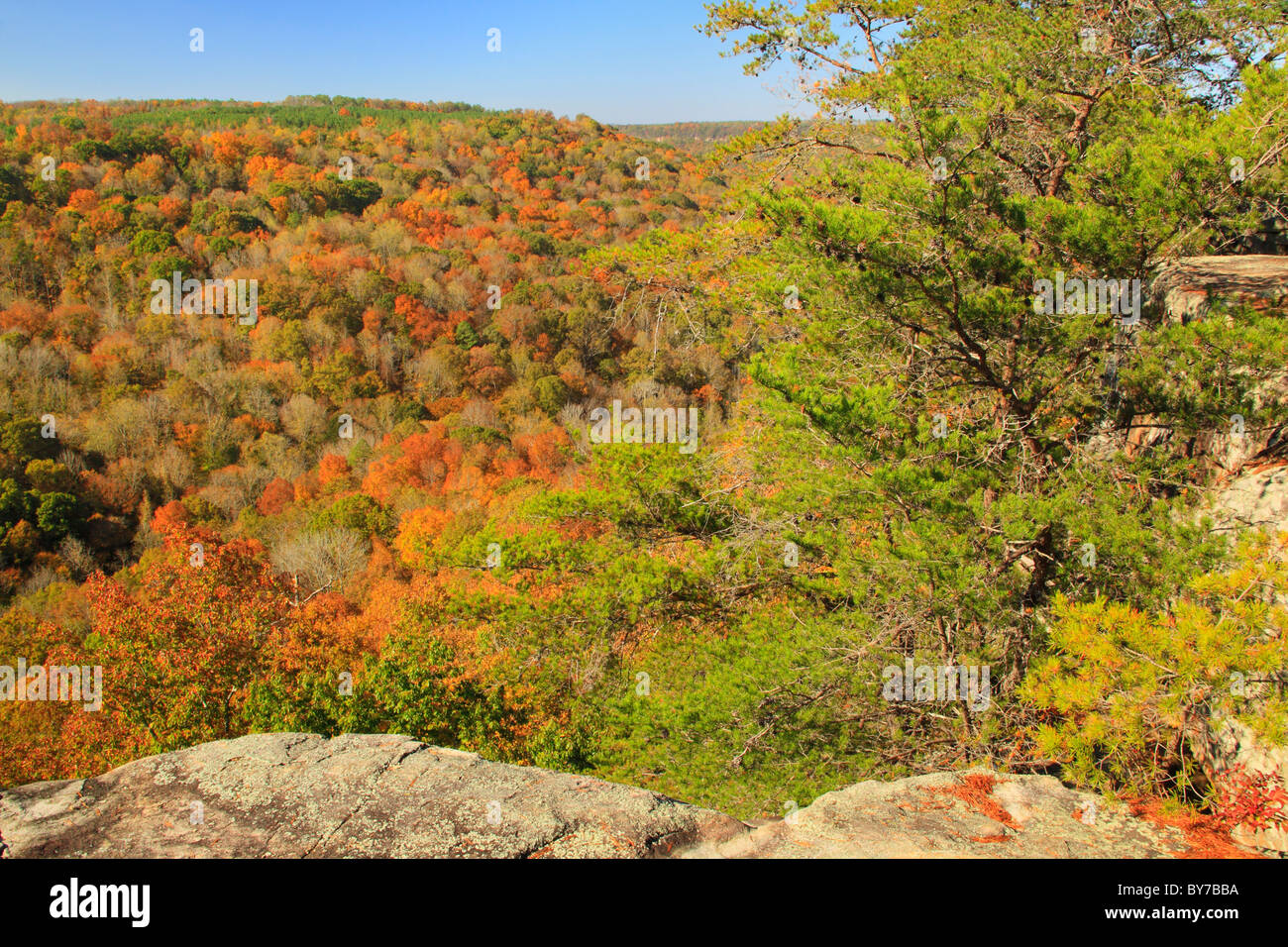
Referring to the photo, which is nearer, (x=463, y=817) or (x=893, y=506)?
(x=463, y=817)

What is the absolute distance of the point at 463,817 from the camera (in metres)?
4.10

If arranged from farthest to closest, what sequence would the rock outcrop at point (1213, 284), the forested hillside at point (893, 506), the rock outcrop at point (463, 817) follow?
the rock outcrop at point (1213, 284)
the forested hillside at point (893, 506)
the rock outcrop at point (463, 817)

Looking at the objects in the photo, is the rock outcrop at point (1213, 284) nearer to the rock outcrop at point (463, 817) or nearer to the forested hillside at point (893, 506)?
the forested hillside at point (893, 506)

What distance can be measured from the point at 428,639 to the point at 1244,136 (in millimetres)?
12902

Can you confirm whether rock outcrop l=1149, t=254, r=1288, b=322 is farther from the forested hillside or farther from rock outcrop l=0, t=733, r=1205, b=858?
rock outcrop l=0, t=733, r=1205, b=858

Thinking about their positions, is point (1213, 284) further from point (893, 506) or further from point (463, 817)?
point (463, 817)

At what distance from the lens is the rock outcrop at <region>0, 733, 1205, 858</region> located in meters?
3.88

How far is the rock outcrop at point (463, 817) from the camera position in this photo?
3.88m

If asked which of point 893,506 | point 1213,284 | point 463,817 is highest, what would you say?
point 1213,284

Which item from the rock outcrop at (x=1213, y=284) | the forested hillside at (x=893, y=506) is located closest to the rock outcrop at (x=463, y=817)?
the forested hillside at (x=893, y=506)

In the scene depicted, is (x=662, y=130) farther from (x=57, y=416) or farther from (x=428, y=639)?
(x=428, y=639)

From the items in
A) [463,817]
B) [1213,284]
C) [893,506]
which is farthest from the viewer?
[1213,284]

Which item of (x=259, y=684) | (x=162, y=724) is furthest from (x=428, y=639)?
(x=162, y=724)

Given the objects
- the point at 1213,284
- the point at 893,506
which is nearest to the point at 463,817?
the point at 893,506
